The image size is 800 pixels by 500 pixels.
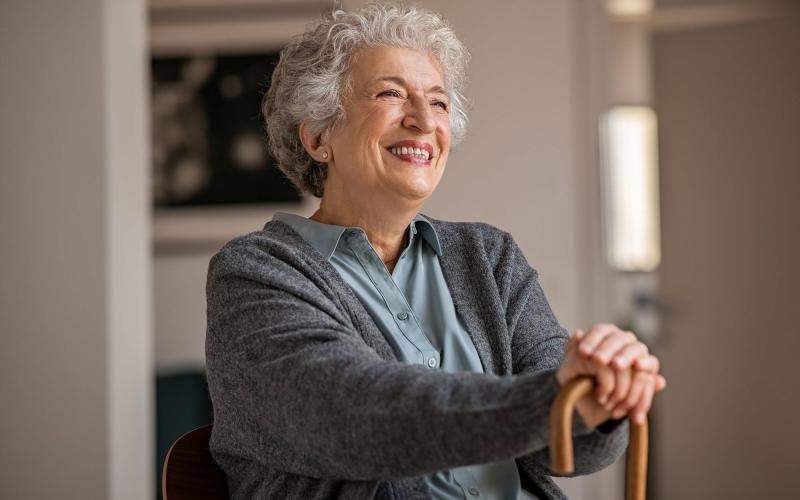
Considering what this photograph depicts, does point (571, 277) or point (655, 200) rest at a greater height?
point (655, 200)

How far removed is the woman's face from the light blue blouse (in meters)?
0.09

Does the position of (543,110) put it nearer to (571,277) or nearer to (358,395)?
(571,277)

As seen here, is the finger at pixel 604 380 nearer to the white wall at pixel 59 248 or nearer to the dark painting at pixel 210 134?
the white wall at pixel 59 248

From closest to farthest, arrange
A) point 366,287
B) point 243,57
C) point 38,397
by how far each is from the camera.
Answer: point 366,287
point 38,397
point 243,57

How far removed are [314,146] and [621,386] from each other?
819 millimetres

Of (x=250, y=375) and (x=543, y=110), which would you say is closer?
(x=250, y=375)

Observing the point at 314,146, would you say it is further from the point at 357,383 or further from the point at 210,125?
the point at 210,125

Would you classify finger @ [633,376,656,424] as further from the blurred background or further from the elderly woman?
the blurred background

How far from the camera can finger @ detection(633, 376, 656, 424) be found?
105cm

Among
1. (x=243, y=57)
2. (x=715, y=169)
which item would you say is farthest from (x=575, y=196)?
(x=243, y=57)

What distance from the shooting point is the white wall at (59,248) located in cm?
281

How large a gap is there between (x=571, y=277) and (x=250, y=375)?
110 inches

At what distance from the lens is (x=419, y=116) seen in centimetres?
155

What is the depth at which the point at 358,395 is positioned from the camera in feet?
3.64
